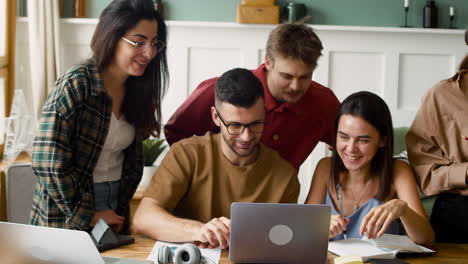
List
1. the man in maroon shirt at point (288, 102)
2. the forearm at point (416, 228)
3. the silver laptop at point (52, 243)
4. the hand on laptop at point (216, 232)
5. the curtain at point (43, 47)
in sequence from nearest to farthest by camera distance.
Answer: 1. the silver laptop at point (52, 243)
2. the hand on laptop at point (216, 232)
3. the forearm at point (416, 228)
4. the man in maroon shirt at point (288, 102)
5. the curtain at point (43, 47)

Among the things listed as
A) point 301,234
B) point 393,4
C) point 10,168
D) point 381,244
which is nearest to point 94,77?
point 10,168

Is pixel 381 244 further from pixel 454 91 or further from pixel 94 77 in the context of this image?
pixel 94 77

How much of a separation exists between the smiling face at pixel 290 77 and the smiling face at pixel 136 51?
48 centimetres

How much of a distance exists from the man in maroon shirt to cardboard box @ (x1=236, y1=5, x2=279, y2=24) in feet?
5.73

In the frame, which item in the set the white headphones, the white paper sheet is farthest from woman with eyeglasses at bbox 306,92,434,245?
the white headphones

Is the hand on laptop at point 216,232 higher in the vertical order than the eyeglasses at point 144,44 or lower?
lower

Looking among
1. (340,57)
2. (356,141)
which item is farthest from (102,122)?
(340,57)

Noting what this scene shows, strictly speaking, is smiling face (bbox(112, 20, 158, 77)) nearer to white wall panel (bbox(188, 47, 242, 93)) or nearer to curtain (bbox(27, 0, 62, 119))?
curtain (bbox(27, 0, 62, 119))

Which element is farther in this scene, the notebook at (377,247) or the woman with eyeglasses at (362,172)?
the woman with eyeglasses at (362,172)

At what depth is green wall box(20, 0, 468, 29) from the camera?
4520 millimetres

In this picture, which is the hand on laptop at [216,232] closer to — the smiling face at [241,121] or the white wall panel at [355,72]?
the smiling face at [241,121]

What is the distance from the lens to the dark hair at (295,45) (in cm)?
235

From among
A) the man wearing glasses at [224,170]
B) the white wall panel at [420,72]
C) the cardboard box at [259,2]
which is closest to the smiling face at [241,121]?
the man wearing glasses at [224,170]

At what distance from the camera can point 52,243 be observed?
1.53 meters
